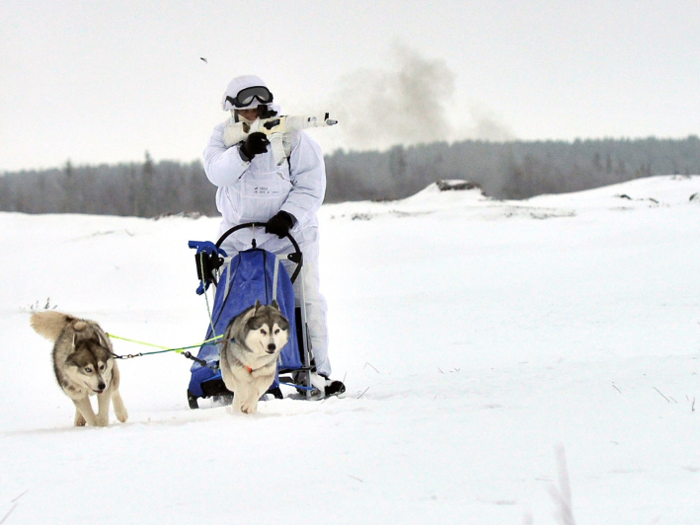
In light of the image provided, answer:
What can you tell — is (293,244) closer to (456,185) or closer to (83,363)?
(83,363)

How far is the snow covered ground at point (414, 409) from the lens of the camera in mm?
1910

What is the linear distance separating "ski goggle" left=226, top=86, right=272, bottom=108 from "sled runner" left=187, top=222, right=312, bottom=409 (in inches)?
30.0

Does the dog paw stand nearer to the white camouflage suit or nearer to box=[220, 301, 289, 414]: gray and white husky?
box=[220, 301, 289, 414]: gray and white husky

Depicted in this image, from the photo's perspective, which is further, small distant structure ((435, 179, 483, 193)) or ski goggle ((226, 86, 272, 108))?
small distant structure ((435, 179, 483, 193))

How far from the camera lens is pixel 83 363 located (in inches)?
133

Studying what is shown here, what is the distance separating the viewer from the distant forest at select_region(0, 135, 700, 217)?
139ft

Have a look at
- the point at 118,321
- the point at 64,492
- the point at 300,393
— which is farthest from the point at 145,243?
the point at 64,492

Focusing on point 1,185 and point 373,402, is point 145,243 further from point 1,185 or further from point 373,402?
point 1,185

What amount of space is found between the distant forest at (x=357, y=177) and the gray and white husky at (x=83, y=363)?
32332mm

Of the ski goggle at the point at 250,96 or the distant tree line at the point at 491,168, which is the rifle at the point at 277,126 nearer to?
the ski goggle at the point at 250,96

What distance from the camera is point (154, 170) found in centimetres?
5025

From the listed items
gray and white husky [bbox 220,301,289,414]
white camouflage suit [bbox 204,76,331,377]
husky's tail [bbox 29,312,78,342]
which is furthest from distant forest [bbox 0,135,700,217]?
gray and white husky [bbox 220,301,289,414]

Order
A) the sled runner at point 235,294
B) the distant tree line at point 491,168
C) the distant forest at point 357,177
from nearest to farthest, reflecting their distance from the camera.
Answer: the sled runner at point 235,294 → the distant tree line at point 491,168 → the distant forest at point 357,177

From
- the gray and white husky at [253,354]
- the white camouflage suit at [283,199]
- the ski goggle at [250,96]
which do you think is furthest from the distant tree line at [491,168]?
the gray and white husky at [253,354]
